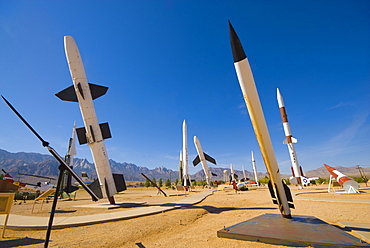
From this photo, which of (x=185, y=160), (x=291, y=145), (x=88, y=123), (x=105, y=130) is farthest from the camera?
(x=185, y=160)

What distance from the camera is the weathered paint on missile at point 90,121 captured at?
37.2 feet

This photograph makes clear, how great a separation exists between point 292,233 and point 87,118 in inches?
448

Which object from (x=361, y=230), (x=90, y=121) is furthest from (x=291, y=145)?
(x=90, y=121)

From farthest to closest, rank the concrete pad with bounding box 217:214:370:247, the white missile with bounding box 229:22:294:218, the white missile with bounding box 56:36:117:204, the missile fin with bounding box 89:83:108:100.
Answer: the missile fin with bounding box 89:83:108:100 → the white missile with bounding box 56:36:117:204 → the white missile with bounding box 229:22:294:218 → the concrete pad with bounding box 217:214:370:247

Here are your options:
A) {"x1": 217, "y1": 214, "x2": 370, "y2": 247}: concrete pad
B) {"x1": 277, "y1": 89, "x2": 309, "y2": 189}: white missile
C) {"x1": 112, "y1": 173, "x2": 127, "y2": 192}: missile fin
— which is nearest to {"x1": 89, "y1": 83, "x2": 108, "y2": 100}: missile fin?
{"x1": 112, "y1": 173, "x2": 127, "y2": 192}: missile fin

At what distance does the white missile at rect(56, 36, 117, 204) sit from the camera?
1135 cm

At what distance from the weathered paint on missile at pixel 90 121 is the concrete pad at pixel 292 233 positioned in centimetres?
906

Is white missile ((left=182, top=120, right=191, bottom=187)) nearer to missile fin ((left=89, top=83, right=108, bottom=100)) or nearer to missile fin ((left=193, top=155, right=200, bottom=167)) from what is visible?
missile fin ((left=193, top=155, right=200, bottom=167))

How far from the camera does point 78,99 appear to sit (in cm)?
1144

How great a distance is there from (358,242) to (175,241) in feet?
11.9

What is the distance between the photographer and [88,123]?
11.4 metres

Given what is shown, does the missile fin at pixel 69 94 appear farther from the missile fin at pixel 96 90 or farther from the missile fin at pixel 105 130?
the missile fin at pixel 105 130

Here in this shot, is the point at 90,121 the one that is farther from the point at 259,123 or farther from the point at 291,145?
the point at 291,145

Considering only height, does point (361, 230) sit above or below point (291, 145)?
below
